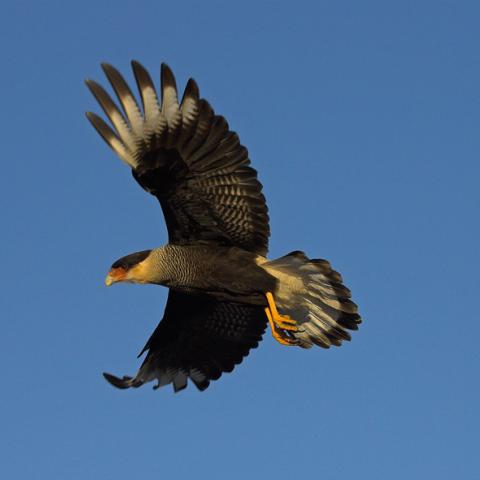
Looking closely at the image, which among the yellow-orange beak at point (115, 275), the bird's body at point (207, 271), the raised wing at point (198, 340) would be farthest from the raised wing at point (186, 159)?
the raised wing at point (198, 340)

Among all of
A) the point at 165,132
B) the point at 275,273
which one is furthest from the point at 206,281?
the point at 165,132

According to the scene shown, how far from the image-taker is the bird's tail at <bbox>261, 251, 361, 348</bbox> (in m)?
9.05

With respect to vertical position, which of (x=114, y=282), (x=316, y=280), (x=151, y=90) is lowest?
(x=114, y=282)

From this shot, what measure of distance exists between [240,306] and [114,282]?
4.61ft

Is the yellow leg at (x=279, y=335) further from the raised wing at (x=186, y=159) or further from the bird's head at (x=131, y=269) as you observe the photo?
the bird's head at (x=131, y=269)

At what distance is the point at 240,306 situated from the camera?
9.80m

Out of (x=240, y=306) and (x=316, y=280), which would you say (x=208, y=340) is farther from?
(x=316, y=280)

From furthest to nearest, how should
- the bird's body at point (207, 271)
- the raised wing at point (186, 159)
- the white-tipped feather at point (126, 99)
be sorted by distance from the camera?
the bird's body at point (207, 271), the raised wing at point (186, 159), the white-tipped feather at point (126, 99)

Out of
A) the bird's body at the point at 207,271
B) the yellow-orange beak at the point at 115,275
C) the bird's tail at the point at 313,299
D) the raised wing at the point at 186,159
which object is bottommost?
the yellow-orange beak at the point at 115,275

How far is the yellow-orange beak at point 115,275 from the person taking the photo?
8.91 metres

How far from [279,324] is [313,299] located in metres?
0.47

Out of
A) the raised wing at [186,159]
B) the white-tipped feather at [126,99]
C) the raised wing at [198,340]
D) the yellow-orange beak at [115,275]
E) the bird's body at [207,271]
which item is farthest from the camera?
the raised wing at [198,340]

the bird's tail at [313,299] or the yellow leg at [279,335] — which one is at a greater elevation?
the bird's tail at [313,299]

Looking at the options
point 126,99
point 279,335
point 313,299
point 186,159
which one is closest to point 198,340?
point 279,335
